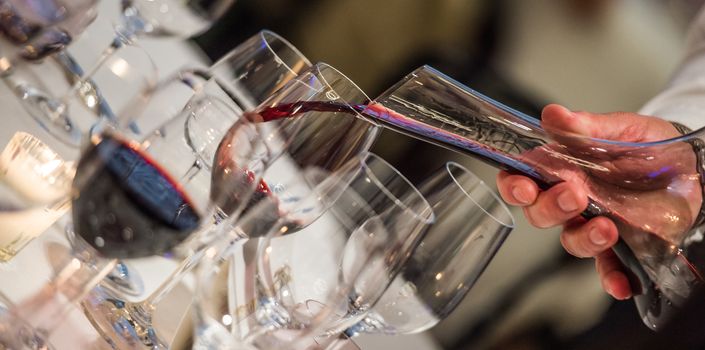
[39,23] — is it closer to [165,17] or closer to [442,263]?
[165,17]

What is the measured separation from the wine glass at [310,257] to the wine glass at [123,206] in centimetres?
4

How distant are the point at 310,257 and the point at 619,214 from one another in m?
0.36

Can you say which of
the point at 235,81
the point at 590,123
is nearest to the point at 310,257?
the point at 235,81

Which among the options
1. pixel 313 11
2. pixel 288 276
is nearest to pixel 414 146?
pixel 313 11

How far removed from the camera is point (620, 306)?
5.35ft

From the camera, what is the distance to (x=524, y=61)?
1811 millimetres

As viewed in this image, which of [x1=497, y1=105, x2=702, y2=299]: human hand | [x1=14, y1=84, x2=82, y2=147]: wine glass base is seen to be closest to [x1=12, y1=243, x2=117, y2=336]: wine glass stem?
[x1=14, y1=84, x2=82, y2=147]: wine glass base

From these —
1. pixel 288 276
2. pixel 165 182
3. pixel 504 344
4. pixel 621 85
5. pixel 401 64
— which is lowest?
pixel 504 344

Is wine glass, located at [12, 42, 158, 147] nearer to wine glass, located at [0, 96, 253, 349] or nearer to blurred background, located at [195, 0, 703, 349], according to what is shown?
wine glass, located at [0, 96, 253, 349]

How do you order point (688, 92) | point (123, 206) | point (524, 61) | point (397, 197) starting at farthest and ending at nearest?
point (524, 61) → point (688, 92) → point (397, 197) → point (123, 206)

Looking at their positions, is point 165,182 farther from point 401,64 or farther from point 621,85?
point 621,85

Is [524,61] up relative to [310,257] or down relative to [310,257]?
down

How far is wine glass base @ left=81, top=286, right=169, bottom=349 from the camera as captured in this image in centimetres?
63

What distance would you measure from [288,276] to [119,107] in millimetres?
247
